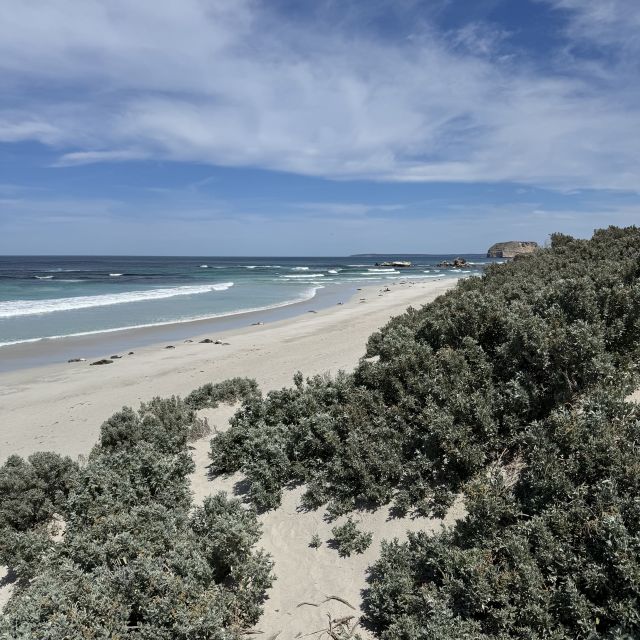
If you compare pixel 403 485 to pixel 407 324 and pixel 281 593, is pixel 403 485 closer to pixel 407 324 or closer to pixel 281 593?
pixel 281 593

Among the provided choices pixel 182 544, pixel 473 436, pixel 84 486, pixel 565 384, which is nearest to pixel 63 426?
pixel 84 486

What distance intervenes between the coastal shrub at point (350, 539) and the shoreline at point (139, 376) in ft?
17.9

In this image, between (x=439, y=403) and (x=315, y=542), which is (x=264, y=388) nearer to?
(x=439, y=403)

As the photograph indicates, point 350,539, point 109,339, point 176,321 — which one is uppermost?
point 176,321

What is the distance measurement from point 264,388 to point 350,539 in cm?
636

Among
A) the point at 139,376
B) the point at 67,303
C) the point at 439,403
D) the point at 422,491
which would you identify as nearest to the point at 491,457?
the point at 422,491

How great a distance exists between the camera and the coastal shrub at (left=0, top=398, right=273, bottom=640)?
346 centimetres

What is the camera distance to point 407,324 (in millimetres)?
9578

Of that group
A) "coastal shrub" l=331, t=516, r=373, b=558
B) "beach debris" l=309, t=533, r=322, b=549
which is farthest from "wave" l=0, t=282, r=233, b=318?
"coastal shrub" l=331, t=516, r=373, b=558

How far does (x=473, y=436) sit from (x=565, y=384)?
1055mm

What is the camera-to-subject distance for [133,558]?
4.17 m

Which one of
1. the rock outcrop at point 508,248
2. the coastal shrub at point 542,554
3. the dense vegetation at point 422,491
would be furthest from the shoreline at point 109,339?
the rock outcrop at point 508,248

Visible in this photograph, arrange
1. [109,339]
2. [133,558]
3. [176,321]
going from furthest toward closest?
[176,321] < [109,339] < [133,558]

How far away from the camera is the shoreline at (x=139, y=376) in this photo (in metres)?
9.33
